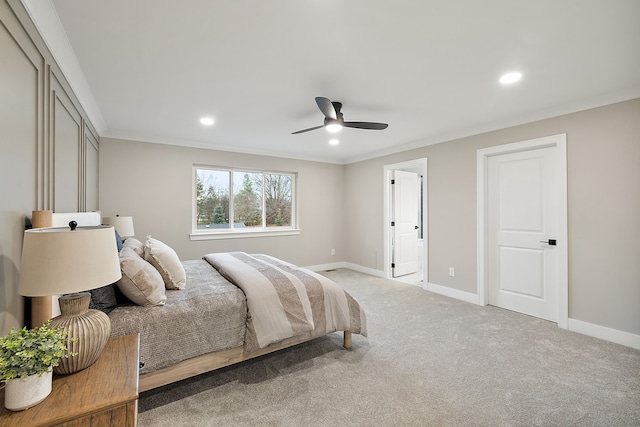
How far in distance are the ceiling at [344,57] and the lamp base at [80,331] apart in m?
1.52

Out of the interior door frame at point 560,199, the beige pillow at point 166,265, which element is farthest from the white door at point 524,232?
the beige pillow at point 166,265

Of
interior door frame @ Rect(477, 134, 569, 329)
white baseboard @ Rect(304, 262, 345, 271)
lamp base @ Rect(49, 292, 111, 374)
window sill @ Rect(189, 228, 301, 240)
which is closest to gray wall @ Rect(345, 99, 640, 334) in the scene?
interior door frame @ Rect(477, 134, 569, 329)

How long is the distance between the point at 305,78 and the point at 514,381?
9.54 ft

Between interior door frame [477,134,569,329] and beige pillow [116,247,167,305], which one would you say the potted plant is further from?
interior door frame [477,134,569,329]

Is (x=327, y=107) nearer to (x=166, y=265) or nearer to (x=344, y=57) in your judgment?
(x=344, y=57)

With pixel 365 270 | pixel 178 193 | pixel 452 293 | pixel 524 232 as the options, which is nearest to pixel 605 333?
pixel 524 232

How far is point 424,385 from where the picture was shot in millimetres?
2107

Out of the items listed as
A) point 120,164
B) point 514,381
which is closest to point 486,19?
point 514,381

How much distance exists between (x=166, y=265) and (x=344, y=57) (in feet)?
6.94

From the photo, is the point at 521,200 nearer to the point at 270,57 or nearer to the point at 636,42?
the point at 636,42

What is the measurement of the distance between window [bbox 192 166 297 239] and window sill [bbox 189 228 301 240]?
0.05ft

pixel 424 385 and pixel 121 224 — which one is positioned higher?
pixel 121 224

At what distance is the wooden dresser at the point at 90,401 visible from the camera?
911 mm

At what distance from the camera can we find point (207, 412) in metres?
1.83
